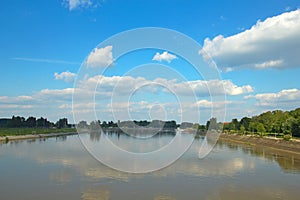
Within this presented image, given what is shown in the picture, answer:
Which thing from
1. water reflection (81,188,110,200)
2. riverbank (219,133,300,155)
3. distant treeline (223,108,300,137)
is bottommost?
water reflection (81,188,110,200)

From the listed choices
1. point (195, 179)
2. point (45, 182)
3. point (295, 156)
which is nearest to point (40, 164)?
point (45, 182)

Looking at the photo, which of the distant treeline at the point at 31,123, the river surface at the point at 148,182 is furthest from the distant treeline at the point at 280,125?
the distant treeline at the point at 31,123

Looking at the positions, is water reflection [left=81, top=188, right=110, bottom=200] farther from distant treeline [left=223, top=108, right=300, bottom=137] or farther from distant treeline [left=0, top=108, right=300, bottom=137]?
distant treeline [left=223, top=108, right=300, bottom=137]

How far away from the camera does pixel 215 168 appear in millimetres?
11945

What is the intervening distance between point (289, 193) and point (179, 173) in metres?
3.46

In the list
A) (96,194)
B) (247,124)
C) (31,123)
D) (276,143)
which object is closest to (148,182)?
(96,194)

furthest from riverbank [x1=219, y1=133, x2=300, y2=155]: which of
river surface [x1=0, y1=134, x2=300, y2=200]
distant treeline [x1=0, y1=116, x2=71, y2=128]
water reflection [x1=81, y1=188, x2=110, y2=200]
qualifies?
distant treeline [x1=0, y1=116, x2=71, y2=128]

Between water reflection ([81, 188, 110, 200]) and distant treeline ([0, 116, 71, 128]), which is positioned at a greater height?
distant treeline ([0, 116, 71, 128])

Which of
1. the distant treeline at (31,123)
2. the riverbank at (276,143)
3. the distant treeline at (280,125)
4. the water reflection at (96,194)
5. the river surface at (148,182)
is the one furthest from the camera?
the distant treeline at (31,123)

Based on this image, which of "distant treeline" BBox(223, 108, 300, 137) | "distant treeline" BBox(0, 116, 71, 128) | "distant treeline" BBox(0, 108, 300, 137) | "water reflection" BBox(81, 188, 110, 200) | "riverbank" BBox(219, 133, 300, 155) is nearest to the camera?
"water reflection" BBox(81, 188, 110, 200)

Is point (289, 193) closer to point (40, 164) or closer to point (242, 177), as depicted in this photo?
point (242, 177)

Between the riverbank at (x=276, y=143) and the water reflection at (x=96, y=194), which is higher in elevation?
the riverbank at (x=276, y=143)

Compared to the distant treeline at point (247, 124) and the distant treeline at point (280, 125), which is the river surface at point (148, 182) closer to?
the distant treeline at point (247, 124)

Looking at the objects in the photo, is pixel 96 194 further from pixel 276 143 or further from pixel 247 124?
pixel 247 124
